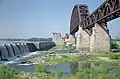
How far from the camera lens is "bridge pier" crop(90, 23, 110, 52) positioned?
185 ft

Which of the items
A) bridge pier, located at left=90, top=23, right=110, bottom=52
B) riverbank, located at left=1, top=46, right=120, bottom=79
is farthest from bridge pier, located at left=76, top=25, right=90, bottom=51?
riverbank, located at left=1, top=46, right=120, bottom=79

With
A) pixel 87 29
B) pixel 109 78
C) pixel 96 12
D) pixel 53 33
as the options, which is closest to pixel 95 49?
pixel 96 12

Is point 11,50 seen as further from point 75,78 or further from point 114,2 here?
point 75,78

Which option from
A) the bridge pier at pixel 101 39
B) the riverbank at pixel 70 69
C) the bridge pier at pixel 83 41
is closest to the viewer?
the riverbank at pixel 70 69

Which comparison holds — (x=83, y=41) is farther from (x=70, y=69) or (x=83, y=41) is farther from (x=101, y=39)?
(x=70, y=69)

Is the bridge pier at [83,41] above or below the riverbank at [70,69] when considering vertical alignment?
above

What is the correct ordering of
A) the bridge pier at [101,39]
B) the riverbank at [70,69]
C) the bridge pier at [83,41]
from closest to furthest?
the riverbank at [70,69]
the bridge pier at [101,39]
the bridge pier at [83,41]

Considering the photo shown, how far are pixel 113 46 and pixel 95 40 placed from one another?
15.6 metres

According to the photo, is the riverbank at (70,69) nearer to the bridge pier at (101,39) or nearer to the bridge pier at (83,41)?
the bridge pier at (101,39)

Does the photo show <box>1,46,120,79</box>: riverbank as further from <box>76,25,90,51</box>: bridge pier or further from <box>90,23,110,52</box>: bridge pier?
<box>76,25,90,51</box>: bridge pier

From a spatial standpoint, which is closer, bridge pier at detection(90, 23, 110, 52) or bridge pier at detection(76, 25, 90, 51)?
bridge pier at detection(90, 23, 110, 52)

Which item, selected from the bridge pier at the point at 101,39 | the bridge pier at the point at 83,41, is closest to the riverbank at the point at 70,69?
the bridge pier at the point at 101,39

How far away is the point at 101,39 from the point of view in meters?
57.1

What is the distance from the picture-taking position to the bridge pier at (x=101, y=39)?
56.5 meters
